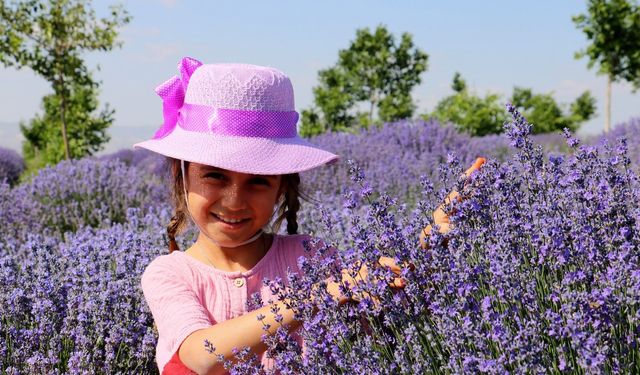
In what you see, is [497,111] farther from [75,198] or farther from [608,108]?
[75,198]

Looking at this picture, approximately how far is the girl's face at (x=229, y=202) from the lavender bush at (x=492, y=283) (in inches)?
17.5

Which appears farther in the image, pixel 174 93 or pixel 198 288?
pixel 174 93

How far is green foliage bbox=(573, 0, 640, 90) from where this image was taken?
19531 millimetres

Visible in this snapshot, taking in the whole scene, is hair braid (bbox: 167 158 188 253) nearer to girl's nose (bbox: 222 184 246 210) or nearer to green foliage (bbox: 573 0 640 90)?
girl's nose (bbox: 222 184 246 210)

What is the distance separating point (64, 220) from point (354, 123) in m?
12.8

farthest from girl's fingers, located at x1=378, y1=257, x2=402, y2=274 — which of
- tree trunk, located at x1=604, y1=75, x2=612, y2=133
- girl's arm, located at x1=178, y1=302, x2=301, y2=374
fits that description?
tree trunk, located at x1=604, y1=75, x2=612, y2=133

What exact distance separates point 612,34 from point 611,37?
91 millimetres

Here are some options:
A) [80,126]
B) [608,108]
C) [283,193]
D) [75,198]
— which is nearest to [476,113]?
[608,108]

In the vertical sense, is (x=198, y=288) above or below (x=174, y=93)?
below

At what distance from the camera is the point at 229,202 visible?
222 centimetres

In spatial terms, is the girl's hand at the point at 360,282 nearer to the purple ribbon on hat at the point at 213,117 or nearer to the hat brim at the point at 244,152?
the hat brim at the point at 244,152

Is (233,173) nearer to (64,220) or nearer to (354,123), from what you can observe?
(64,220)

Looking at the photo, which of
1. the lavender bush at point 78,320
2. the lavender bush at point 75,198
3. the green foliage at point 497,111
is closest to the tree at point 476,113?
the green foliage at point 497,111

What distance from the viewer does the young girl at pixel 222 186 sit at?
86.6 inches
